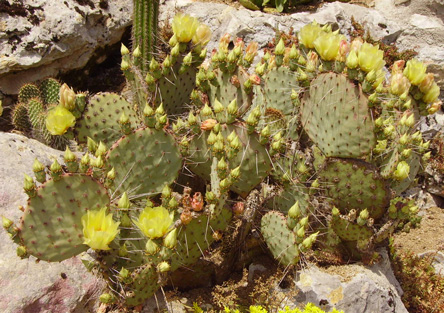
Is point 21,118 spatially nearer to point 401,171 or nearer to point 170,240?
point 170,240

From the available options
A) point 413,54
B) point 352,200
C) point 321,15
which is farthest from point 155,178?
point 413,54

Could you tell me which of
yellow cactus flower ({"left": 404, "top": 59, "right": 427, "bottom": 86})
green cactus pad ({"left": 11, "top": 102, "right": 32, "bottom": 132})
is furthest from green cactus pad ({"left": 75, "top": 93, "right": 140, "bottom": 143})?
yellow cactus flower ({"left": 404, "top": 59, "right": 427, "bottom": 86})

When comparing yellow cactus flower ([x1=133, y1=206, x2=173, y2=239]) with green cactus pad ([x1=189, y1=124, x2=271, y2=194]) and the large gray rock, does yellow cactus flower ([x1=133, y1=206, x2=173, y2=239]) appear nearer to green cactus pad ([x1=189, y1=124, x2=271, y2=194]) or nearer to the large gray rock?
green cactus pad ([x1=189, y1=124, x2=271, y2=194])

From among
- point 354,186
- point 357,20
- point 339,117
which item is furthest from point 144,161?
point 357,20

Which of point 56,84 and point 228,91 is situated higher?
point 228,91

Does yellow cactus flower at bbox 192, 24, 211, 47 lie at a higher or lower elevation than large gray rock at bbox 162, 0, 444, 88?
higher

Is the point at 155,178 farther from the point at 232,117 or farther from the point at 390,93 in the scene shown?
the point at 390,93
